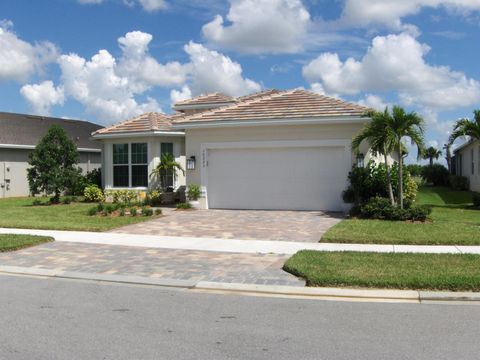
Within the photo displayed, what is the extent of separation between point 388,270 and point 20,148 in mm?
25797

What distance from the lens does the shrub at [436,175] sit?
37.9 m

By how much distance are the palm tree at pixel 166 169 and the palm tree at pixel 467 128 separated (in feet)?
36.9

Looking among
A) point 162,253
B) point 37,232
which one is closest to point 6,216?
point 37,232

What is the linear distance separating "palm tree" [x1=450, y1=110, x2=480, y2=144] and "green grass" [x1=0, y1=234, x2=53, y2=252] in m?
15.3

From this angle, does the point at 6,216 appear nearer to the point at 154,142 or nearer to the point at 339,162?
the point at 154,142

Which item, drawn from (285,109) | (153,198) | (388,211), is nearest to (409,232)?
(388,211)

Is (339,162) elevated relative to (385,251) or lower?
elevated

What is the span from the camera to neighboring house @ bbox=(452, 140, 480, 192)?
2729cm

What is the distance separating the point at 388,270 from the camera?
27.5 feet

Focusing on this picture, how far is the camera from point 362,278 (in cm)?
789

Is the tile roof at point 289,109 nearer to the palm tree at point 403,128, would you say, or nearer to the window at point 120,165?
the palm tree at point 403,128

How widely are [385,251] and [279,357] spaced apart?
596 cm

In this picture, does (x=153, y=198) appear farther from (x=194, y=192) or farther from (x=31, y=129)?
(x=31, y=129)

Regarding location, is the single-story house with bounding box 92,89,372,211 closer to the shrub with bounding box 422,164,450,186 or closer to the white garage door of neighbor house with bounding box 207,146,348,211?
the white garage door of neighbor house with bounding box 207,146,348,211
